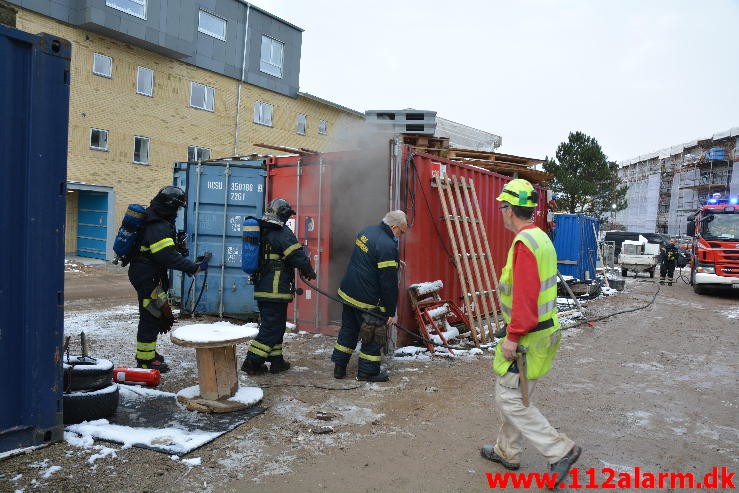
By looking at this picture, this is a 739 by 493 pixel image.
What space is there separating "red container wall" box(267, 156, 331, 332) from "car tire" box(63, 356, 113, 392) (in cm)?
386

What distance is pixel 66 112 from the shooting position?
3.68 metres

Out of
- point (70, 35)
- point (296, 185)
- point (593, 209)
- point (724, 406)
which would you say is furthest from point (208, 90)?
point (593, 209)

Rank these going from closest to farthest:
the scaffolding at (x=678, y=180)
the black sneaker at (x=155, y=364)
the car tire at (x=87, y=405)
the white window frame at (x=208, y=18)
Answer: the car tire at (x=87, y=405) → the black sneaker at (x=155, y=364) → the white window frame at (x=208, y=18) → the scaffolding at (x=678, y=180)

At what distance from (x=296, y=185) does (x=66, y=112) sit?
457cm

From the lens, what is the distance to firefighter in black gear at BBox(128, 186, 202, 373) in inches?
205

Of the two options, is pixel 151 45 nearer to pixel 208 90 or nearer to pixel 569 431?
pixel 208 90

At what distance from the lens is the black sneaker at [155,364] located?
17.5 feet

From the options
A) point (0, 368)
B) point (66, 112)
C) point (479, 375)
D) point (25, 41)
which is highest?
point (25, 41)

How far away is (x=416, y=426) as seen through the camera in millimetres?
4371

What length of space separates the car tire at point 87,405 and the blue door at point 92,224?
1799cm

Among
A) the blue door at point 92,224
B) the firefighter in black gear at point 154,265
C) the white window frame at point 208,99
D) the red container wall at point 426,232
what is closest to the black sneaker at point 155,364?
the firefighter in black gear at point 154,265

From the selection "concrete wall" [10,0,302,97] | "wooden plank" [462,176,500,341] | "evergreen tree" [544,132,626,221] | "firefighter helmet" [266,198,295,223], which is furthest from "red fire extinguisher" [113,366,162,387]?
"evergreen tree" [544,132,626,221]

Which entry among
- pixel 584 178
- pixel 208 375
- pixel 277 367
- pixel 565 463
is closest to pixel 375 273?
pixel 277 367

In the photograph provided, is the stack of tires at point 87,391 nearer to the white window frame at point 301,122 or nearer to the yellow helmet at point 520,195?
the yellow helmet at point 520,195
